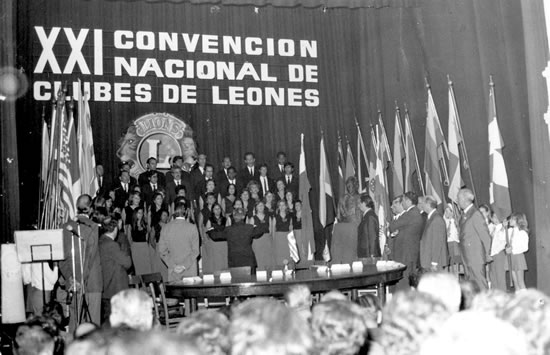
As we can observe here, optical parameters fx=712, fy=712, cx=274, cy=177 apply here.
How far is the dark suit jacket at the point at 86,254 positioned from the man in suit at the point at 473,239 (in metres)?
4.69

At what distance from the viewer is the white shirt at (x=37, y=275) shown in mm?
9172

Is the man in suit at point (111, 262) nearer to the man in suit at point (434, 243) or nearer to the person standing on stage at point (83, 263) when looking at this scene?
the person standing on stage at point (83, 263)

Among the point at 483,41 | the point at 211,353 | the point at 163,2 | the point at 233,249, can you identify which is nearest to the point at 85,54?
the point at 163,2

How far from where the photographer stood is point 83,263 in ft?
27.0

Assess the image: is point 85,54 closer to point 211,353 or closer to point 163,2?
point 163,2

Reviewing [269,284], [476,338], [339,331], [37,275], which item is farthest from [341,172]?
[476,338]

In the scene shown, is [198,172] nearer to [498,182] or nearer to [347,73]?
[347,73]

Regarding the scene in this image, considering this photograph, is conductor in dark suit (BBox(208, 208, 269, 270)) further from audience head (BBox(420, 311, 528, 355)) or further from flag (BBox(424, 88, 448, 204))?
audience head (BBox(420, 311, 528, 355))

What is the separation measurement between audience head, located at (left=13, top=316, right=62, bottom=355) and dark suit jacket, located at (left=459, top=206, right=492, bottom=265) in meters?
6.61

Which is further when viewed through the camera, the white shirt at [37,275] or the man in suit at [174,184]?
the man in suit at [174,184]

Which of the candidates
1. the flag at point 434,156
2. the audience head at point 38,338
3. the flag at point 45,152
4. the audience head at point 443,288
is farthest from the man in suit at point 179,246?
the audience head at point 443,288

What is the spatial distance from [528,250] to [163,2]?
9133 millimetres

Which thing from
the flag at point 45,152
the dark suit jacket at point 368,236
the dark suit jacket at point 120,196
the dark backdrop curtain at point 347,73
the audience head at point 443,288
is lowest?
the audience head at point 443,288

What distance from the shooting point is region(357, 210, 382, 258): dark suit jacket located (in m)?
10.8
